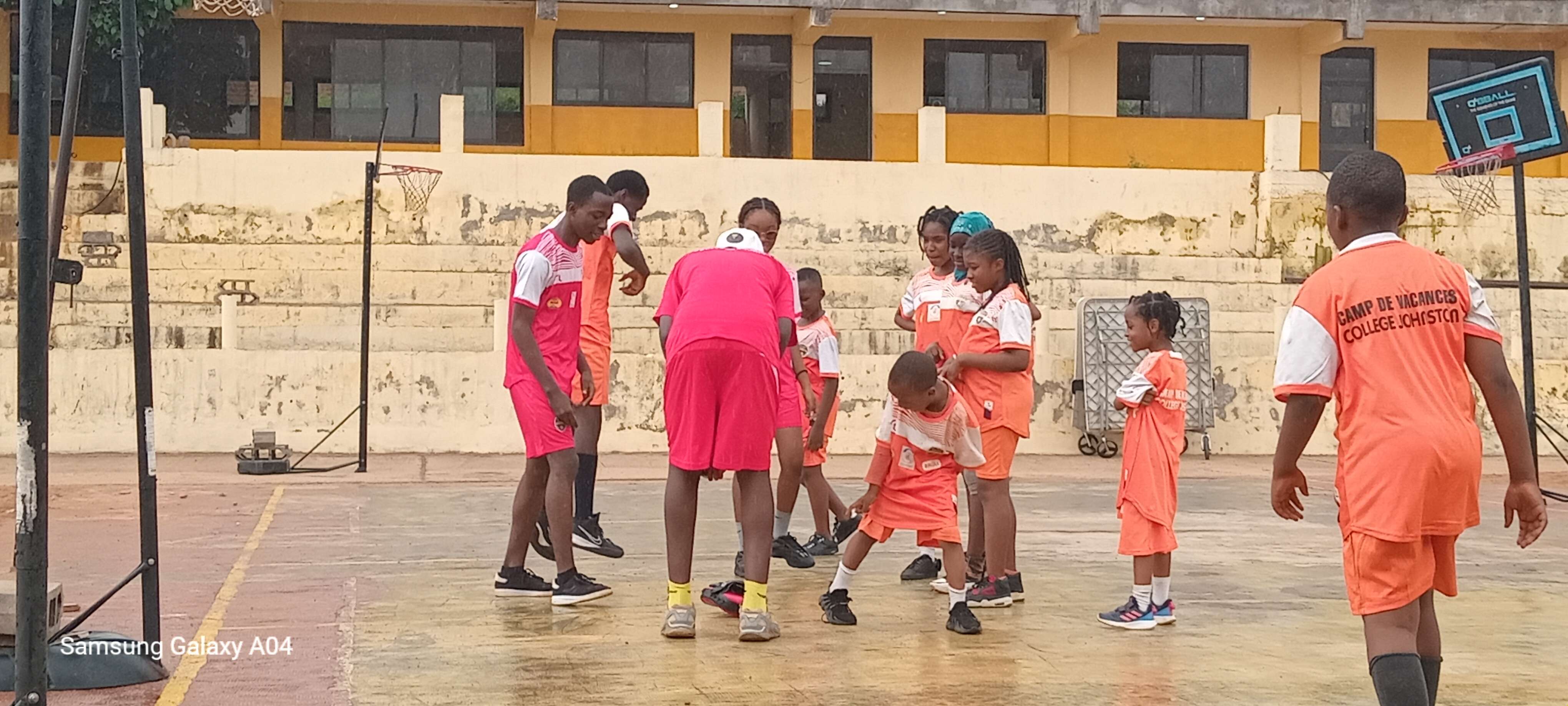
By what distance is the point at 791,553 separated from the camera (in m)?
7.96

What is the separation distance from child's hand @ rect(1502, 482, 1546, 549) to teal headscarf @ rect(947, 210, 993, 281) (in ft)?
11.0

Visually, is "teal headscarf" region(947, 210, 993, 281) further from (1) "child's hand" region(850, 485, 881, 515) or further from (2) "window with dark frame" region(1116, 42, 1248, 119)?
(2) "window with dark frame" region(1116, 42, 1248, 119)

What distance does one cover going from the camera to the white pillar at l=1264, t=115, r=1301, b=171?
59.2 ft

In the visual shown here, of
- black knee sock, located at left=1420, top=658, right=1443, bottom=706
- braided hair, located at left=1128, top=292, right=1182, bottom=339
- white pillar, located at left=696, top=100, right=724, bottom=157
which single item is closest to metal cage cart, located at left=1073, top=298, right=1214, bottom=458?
white pillar, located at left=696, top=100, right=724, bottom=157

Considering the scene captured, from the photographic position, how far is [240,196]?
55.2 feet

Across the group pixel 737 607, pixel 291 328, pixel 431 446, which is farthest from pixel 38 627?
pixel 291 328

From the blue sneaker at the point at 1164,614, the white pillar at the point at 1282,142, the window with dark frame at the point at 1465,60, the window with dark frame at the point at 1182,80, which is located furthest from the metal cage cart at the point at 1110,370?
the window with dark frame at the point at 1465,60

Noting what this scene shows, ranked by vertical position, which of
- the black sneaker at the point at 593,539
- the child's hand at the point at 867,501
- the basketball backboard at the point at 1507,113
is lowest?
the black sneaker at the point at 593,539

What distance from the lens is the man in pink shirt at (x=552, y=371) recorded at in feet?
21.4

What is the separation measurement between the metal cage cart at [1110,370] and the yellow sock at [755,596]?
10.3 m

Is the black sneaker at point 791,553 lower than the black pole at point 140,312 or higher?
lower

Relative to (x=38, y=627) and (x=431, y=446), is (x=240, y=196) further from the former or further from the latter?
(x=38, y=627)

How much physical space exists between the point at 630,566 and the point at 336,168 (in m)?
10.3

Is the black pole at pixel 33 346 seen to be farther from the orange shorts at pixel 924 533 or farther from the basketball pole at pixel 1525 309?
the basketball pole at pixel 1525 309
